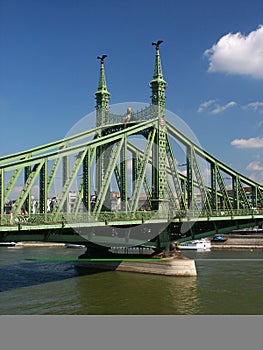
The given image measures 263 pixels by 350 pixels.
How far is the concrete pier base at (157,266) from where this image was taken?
47781 mm

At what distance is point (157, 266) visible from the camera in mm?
49312

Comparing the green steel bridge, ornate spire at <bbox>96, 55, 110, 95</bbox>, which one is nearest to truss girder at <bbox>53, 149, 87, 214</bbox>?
the green steel bridge

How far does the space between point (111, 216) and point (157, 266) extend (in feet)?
36.5

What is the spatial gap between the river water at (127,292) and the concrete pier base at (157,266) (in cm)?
97

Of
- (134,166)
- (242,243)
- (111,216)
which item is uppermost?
(134,166)

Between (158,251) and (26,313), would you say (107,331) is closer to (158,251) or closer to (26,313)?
(26,313)

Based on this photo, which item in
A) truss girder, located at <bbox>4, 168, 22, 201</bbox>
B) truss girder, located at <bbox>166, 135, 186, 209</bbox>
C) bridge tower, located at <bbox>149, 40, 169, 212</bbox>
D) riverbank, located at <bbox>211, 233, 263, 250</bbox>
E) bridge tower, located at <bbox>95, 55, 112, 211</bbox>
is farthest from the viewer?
riverbank, located at <bbox>211, 233, 263, 250</bbox>

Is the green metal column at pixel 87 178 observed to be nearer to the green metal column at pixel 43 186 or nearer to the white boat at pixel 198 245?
the green metal column at pixel 43 186

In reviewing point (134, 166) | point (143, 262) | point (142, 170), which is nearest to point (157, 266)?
point (143, 262)

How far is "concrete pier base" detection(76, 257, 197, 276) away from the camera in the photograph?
4778 cm

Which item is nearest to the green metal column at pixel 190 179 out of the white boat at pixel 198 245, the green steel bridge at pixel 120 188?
the green steel bridge at pixel 120 188

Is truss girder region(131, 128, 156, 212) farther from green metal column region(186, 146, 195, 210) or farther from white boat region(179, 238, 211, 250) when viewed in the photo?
white boat region(179, 238, 211, 250)

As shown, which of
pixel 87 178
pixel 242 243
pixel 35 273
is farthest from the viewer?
pixel 242 243

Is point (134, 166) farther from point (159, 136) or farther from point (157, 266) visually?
point (157, 266)
